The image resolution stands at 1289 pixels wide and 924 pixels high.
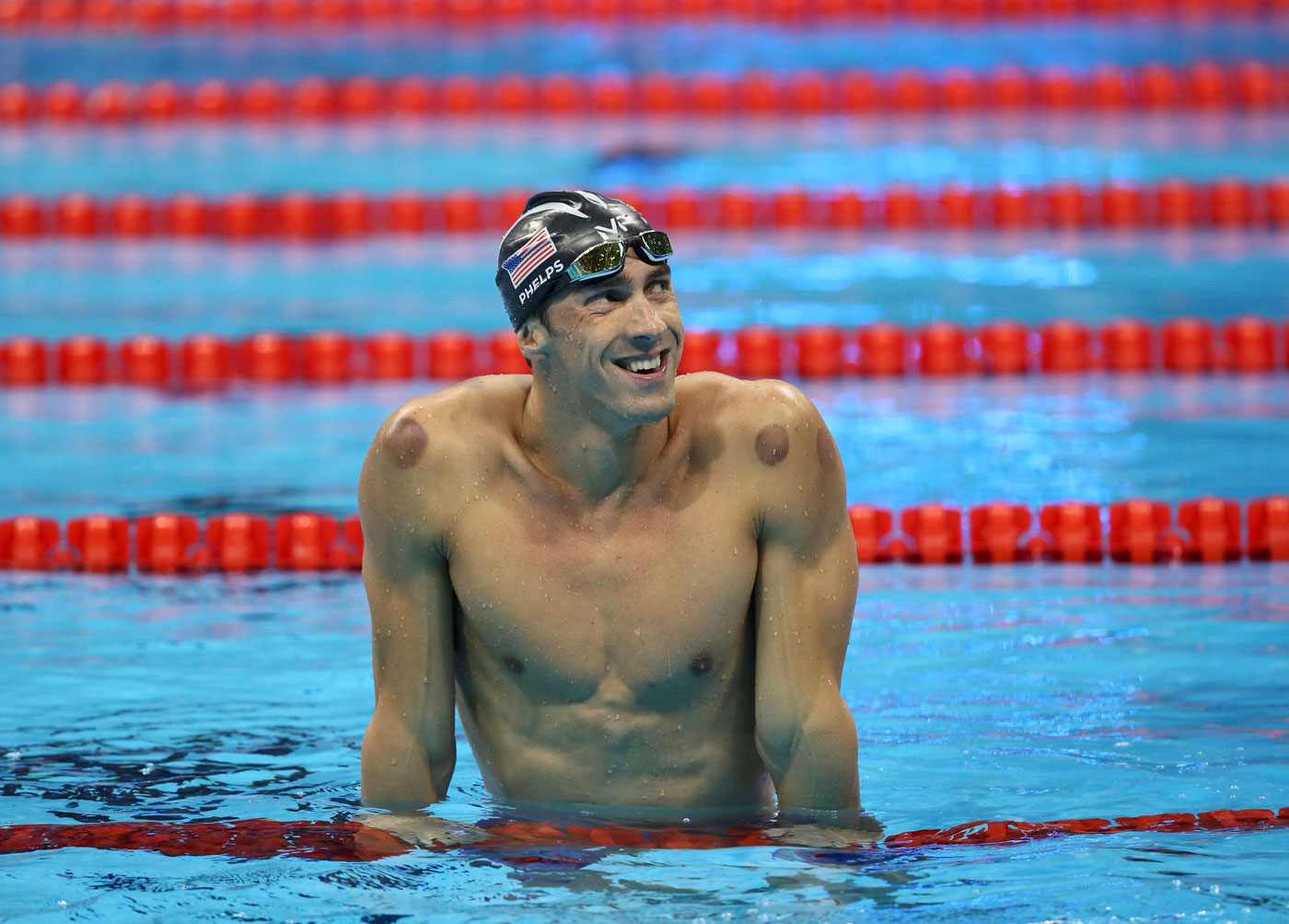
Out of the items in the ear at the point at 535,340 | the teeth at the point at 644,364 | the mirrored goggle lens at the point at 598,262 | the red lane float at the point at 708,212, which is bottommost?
the teeth at the point at 644,364

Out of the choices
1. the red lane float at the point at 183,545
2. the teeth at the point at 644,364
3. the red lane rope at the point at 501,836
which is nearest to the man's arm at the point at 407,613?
the red lane rope at the point at 501,836

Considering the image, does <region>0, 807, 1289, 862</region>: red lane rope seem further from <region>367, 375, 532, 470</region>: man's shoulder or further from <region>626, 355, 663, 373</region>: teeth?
<region>626, 355, 663, 373</region>: teeth

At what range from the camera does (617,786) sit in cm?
304

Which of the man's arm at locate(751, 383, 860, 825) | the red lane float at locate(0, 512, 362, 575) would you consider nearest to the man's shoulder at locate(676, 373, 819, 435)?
the man's arm at locate(751, 383, 860, 825)

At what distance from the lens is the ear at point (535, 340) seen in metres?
2.90

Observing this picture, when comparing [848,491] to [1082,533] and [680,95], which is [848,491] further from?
[680,95]

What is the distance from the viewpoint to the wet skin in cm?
289

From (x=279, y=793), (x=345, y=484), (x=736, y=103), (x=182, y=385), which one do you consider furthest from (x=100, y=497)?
(x=736, y=103)

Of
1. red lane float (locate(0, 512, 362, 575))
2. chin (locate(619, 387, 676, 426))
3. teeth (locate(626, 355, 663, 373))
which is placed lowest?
red lane float (locate(0, 512, 362, 575))

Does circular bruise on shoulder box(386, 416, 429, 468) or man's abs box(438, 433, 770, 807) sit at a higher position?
circular bruise on shoulder box(386, 416, 429, 468)

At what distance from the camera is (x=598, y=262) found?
2.83 m

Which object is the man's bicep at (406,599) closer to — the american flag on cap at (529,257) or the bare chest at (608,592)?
the bare chest at (608,592)

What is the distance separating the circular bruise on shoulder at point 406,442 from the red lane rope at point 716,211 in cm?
778

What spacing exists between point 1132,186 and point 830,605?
27.5 ft
